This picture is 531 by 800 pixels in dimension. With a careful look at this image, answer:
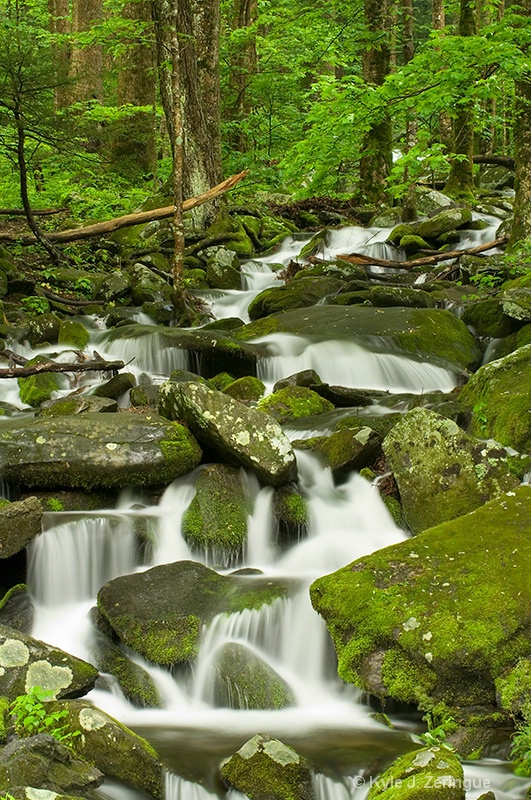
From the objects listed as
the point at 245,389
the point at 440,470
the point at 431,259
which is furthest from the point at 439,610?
the point at 431,259

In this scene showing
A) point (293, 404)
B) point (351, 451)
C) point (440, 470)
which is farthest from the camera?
point (293, 404)

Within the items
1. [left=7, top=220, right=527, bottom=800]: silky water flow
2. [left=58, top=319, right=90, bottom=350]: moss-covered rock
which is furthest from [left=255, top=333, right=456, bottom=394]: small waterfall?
[left=58, top=319, right=90, bottom=350]: moss-covered rock

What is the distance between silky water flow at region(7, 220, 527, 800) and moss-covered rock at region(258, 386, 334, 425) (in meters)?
0.48

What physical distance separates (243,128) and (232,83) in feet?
5.93

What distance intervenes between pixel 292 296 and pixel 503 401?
612 centimetres

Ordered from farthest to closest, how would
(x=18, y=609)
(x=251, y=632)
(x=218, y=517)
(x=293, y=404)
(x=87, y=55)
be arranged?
(x=87, y=55)
(x=293, y=404)
(x=218, y=517)
(x=18, y=609)
(x=251, y=632)

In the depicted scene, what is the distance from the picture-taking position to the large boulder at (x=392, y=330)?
9.70 meters

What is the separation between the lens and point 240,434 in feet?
20.2

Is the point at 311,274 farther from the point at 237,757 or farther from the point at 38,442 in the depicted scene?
the point at 237,757

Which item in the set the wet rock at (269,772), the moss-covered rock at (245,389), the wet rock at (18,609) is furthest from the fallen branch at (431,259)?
the wet rock at (269,772)

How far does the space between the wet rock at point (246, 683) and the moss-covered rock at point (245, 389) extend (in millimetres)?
4298

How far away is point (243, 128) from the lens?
813 inches

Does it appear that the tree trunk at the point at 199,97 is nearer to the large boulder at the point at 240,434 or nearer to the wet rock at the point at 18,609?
the large boulder at the point at 240,434

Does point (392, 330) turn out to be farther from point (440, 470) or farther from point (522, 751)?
point (522, 751)
